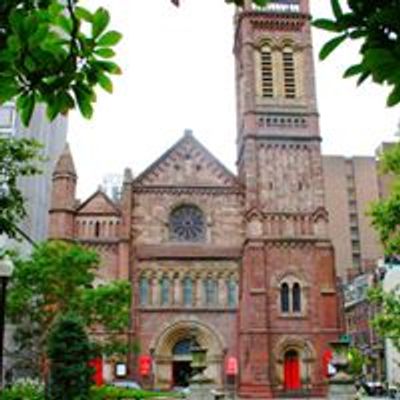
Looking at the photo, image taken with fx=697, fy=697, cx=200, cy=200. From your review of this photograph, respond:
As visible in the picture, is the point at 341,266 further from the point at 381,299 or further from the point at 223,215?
the point at 381,299

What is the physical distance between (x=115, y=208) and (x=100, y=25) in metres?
41.4

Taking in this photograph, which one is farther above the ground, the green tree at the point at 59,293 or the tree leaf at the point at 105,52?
the green tree at the point at 59,293

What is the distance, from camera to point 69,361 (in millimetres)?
23422

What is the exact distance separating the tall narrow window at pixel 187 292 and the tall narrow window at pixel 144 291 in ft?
7.45

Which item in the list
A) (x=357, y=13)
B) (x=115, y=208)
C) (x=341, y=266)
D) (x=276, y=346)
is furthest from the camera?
(x=341, y=266)

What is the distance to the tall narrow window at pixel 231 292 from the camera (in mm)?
42500

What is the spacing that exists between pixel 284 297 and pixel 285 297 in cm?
6

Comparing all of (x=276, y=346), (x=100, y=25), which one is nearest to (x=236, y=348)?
(x=276, y=346)

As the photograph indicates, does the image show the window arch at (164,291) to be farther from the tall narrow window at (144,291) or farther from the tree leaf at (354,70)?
the tree leaf at (354,70)

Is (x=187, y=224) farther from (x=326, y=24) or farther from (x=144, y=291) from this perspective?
(x=326, y=24)

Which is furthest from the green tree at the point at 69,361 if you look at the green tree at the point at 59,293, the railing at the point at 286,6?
the railing at the point at 286,6

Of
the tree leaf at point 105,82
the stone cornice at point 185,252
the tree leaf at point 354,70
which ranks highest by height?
the stone cornice at point 185,252

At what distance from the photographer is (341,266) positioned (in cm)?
9600

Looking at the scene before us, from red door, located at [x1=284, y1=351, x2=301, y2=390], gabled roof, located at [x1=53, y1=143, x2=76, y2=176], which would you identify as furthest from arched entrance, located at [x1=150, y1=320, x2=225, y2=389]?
gabled roof, located at [x1=53, y1=143, x2=76, y2=176]
